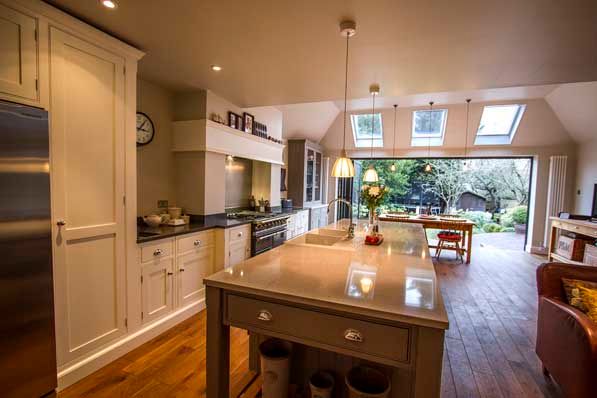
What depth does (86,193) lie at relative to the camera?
1894mm

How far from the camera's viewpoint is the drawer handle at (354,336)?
116 centimetres

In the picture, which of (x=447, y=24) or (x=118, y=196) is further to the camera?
(x=118, y=196)

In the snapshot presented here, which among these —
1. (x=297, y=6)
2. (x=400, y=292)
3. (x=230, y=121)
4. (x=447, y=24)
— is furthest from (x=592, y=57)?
(x=230, y=121)

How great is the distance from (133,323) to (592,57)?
14.0 feet

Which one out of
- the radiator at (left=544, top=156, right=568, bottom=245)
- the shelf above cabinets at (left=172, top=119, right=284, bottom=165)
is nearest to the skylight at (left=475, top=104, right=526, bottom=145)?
the radiator at (left=544, top=156, right=568, bottom=245)

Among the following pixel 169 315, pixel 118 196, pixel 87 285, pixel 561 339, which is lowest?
pixel 169 315

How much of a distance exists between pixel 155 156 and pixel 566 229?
22.0 feet

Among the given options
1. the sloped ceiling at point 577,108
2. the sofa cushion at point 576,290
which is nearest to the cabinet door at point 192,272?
the sofa cushion at point 576,290

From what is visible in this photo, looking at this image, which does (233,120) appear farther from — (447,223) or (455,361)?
(447,223)

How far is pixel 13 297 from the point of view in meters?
1.48

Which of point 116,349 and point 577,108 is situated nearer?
point 116,349

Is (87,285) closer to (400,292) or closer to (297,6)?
(400,292)

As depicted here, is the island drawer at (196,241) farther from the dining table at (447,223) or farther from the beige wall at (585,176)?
the beige wall at (585,176)

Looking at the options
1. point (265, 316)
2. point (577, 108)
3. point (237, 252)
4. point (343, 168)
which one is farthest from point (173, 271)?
point (577, 108)
